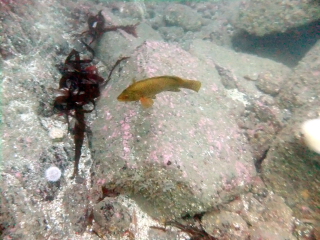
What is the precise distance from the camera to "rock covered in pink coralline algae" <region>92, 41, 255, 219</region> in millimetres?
2934

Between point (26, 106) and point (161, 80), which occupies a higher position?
point (161, 80)

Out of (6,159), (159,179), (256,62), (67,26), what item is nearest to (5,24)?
(67,26)

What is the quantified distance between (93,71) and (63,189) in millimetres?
2324

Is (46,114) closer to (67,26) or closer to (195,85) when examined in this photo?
(195,85)

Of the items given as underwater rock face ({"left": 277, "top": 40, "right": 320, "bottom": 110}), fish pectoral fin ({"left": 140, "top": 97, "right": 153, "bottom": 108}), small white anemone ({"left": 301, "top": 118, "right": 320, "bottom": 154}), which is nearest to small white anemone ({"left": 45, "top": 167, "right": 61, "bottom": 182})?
fish pectoral fin ({"left": 140, "top": 97, "right": 153, "bottom": 108})

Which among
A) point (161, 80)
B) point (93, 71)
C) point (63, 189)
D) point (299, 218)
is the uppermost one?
point (161, 80)

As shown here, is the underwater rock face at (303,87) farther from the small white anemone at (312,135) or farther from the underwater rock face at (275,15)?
the underwater rock face at (275,15)

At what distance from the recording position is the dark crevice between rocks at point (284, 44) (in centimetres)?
751

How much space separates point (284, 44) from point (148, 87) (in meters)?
7.53

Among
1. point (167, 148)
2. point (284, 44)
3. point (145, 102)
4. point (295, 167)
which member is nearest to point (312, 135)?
point (295, 167)

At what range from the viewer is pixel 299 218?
10.6 feet

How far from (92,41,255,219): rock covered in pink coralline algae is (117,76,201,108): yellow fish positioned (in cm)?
55

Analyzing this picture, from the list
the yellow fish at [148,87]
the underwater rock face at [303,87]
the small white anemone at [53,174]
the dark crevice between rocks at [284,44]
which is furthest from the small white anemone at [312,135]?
the dark crevice between rocks at [284,44]

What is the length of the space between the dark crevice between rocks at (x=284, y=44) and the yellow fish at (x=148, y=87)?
20.9ft
